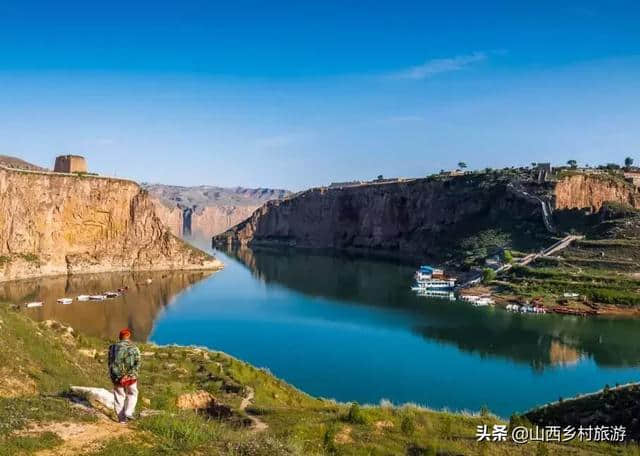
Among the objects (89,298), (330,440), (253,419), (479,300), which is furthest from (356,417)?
(89,298)

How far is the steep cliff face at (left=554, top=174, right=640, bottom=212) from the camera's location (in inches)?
3807

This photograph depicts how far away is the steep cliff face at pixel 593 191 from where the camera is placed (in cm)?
9669

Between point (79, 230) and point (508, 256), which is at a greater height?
point (79, 230)

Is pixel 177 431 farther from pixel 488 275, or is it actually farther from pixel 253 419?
pixel 488 275

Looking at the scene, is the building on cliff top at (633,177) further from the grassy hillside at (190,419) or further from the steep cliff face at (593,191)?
the grassy hillside at (190,419)

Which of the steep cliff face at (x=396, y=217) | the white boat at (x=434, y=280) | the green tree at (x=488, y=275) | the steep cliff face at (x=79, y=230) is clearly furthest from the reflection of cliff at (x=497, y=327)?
the steep cliff face at (x=396, y=217)

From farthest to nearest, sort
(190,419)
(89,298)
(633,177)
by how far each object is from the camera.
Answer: (633,177)
(89,298)
(190,419)

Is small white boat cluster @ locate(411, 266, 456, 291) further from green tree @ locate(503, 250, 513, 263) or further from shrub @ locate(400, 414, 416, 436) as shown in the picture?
shrub @ locate(400, 414, 416, 436)

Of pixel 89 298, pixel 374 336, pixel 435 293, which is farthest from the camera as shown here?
pixel 435 293

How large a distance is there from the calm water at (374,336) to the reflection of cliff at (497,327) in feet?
0.37


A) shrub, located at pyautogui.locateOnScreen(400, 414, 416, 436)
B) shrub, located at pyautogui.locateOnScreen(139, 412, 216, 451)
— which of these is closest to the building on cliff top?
shrub, located at pyautogui.locateOnScreen(400, 414, 416, 436)

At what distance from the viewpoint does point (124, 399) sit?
10.9 metres

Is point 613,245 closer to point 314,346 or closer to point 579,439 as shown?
point 314,346

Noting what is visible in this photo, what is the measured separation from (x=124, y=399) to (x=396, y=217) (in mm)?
130274
